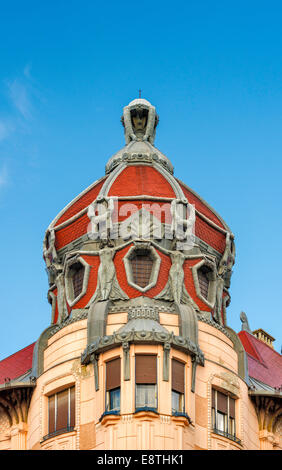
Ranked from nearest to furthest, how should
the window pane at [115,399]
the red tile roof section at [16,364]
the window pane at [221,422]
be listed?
the window pane at [115,399] → the window pane at [221,422] → the red tile roof section at [16,364]

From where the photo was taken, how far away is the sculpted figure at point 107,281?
160 feet

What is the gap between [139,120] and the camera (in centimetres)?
5934

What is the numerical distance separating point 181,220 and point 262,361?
11880 mm

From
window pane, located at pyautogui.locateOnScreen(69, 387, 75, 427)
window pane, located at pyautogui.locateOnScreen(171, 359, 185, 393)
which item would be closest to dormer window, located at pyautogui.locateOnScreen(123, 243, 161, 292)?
window pane, located at pyautogui.locateOnScreen(171, 359, 185, 393)

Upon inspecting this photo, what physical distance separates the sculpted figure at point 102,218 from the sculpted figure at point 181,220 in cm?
284

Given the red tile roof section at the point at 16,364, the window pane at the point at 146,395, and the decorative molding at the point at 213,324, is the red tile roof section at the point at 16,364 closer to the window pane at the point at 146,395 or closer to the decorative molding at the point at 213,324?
the decorative molding at the point at 213,324

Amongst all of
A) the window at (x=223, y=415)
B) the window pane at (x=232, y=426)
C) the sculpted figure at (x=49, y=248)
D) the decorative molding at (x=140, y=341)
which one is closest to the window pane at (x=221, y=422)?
the window at (x=223, y=415)

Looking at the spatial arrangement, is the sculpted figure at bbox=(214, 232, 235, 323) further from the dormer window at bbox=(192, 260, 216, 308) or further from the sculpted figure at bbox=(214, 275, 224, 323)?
the dormer window at bbox=(192, 260, 216, 308)

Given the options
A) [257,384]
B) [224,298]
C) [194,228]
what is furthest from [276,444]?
[194,228]

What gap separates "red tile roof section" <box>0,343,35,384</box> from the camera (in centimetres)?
5497

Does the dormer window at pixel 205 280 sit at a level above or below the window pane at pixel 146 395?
above

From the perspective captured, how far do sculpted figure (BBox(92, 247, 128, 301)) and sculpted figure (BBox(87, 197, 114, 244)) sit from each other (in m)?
0.94
